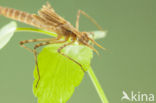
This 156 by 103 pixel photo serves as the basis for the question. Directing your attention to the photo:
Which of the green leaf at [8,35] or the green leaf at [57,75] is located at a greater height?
the green leaf at [8,35]

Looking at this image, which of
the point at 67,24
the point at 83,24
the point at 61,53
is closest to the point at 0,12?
the point at 67,24

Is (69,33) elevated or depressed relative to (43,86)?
elevated

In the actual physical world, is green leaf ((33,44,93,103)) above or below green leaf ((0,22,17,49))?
below

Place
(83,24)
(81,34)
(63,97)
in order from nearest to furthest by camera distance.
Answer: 1. (63,97)
2. (81,34)
3. (83,24)

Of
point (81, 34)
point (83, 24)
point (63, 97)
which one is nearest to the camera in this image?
point (63, 97)

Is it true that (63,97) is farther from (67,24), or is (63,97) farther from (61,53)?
(67,24)

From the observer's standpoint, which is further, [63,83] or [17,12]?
[17,12]

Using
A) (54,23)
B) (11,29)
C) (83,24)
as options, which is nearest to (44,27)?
(54,23)

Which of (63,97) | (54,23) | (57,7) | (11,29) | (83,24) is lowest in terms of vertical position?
(63,97)
